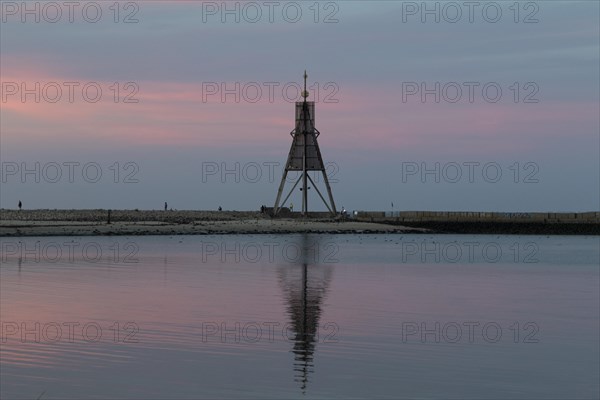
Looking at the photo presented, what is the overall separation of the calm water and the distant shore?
1582 inches

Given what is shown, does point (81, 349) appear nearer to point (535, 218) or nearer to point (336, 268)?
point (336, 268)

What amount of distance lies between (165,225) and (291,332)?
78340 mm

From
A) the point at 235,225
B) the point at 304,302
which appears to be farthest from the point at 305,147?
the point at 304,302

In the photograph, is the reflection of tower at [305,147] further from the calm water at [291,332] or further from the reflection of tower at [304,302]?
the calm water at [291,332]

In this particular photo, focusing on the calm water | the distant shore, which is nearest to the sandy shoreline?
the distant shore

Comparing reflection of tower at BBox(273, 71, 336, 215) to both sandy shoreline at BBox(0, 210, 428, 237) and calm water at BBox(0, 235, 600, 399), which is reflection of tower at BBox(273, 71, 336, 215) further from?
calm water at BBox(0, 235, 600, 399)

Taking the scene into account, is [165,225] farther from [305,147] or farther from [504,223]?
[504,223]

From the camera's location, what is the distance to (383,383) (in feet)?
63.7

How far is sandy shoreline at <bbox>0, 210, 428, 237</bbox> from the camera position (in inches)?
3580

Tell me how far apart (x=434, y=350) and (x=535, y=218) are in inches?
4223

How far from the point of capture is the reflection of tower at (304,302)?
870 inches

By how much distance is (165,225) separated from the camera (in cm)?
10394

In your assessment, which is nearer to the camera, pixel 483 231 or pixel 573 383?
pixel 573 383

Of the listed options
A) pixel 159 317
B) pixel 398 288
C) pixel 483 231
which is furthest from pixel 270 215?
pixel 159 317
